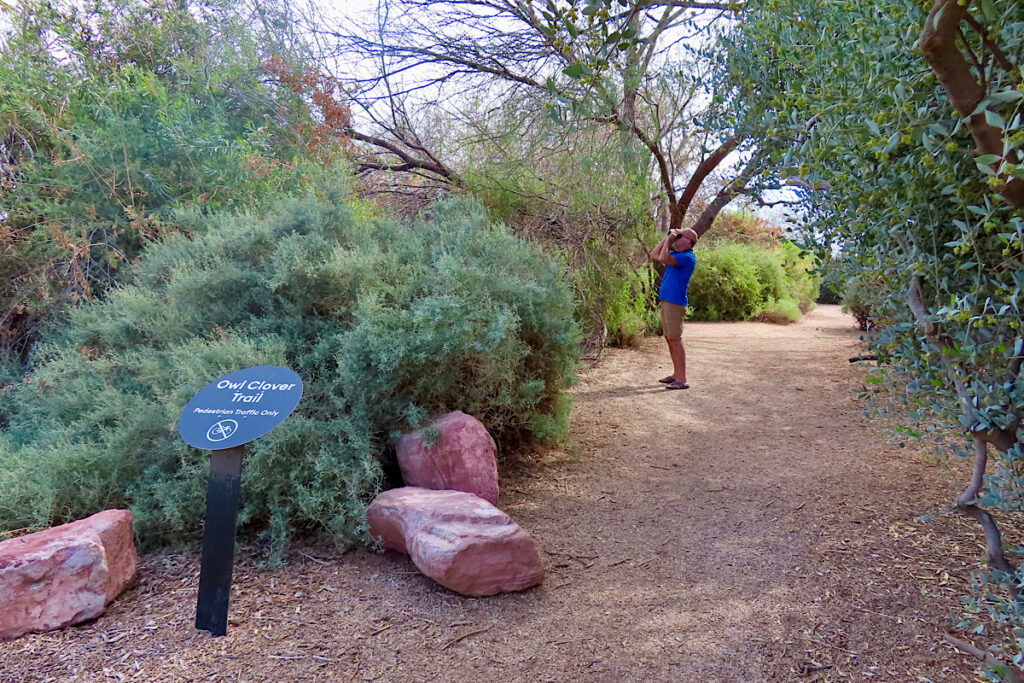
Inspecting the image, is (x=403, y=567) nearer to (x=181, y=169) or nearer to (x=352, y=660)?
(x=352, y=660)

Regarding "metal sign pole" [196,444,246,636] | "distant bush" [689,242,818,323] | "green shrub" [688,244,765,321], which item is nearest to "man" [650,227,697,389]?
"metal sign pole" [196,444,246,636]

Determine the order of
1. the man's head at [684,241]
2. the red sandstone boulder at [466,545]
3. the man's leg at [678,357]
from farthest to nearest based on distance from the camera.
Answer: the man's leg at [678,357]
the man's head at [684,241]
the red sandstone boulder at [466,545]

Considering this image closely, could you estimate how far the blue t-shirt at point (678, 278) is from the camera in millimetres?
6213

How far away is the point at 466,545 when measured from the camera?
2.58 m

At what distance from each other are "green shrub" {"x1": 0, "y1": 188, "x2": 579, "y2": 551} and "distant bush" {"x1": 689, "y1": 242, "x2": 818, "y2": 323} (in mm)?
8514

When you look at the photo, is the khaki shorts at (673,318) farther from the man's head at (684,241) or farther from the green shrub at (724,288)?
the green shrub at (724,288)

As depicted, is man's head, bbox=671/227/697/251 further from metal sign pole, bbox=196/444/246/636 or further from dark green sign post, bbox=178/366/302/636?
metal sign pole, bbox=196/444/246/636

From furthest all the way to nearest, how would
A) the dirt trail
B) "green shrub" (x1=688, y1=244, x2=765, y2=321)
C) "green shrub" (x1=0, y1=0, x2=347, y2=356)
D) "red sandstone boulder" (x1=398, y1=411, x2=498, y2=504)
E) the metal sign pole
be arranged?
"green shrub" (x1=688, y1=244, x2=765, y2=321) → "green shrub" (x1=0, y1=0, x2=347, y2=356) → "red sandstone boulder" (x1=398, y1=411, x2=498, y2=504) → the metal sign pole → the dirt trail

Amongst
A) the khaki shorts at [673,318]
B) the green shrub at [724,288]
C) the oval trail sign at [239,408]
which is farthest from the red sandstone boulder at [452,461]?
the green shrub at [724,288]

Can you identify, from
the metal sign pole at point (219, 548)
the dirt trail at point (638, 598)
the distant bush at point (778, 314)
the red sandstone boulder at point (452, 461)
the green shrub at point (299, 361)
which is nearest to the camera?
the dirt trail at point (638, 598)

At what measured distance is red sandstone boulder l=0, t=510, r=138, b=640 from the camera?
2318 mm

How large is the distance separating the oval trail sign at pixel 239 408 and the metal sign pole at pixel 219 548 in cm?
7

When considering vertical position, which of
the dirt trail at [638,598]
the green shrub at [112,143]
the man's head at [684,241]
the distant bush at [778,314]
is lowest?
the dirt trail at [638,598]

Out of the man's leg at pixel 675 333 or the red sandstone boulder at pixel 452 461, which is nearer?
the red sandstone boulder at pixel 452 461
